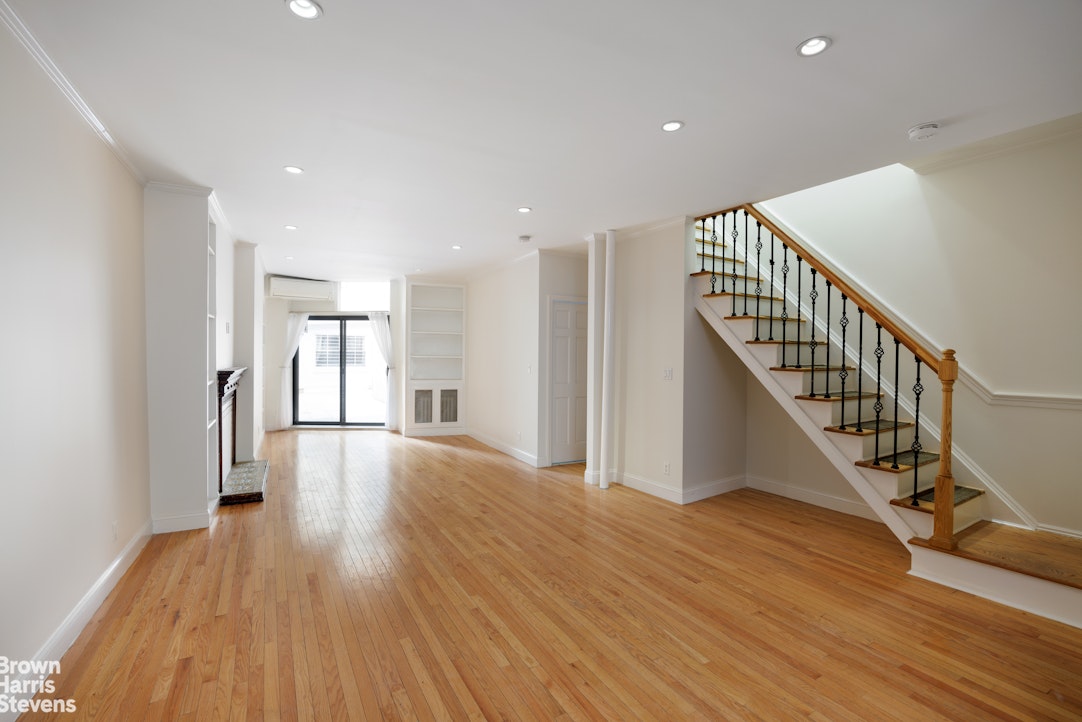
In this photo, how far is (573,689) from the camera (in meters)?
2.05

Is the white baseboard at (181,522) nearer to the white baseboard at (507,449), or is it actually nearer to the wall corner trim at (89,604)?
the wall corner trim at (89,604)

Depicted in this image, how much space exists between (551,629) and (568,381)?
3945 millimetres

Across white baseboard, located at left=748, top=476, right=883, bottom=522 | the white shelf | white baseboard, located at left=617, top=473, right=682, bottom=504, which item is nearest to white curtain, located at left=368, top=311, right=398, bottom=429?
the white shelf

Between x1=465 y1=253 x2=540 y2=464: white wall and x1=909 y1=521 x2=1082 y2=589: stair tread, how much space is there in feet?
13.5

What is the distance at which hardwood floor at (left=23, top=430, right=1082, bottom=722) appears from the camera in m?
1.98

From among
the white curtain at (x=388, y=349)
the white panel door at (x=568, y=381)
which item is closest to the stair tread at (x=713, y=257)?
the white panel door at (x=568, y=381)

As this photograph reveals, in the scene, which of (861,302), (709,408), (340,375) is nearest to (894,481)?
(861,302)

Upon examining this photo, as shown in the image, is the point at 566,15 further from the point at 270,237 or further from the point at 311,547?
the point at 270,237

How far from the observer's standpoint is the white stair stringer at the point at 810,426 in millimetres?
3303

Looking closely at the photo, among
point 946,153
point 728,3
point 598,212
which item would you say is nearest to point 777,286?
point 946,153

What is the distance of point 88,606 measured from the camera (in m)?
2.54

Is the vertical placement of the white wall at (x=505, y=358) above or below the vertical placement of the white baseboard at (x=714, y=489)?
above

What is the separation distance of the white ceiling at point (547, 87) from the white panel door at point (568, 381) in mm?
2537

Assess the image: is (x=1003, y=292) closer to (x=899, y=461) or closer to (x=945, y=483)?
(x=899, y=461)
